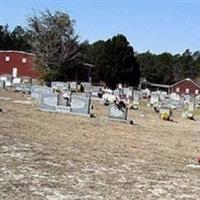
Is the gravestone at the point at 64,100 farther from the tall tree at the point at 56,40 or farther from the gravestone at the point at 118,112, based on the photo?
the tall tree at the point at 56,40

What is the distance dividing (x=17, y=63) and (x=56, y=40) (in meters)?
16.1

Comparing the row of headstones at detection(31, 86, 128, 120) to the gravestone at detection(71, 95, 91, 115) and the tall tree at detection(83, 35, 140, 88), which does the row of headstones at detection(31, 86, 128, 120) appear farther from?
the tall tree at detection(83, 35, 140, 88)

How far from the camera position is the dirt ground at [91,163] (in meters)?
9.02

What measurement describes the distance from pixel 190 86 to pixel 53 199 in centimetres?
11020

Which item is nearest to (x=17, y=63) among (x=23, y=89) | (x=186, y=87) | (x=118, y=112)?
(x=186, y=87)

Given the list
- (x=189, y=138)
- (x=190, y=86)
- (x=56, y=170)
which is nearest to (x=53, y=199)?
(x=56, y=170)

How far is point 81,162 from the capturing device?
11.7 meters

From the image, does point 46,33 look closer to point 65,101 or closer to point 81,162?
point 65,101

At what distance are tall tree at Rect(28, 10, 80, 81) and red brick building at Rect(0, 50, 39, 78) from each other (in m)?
11.0

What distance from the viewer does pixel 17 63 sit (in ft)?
296

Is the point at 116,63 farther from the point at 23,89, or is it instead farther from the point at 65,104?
the point at 65,104

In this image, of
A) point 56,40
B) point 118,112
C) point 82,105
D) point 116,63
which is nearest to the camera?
point 118,112

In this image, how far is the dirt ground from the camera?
902 centimetres

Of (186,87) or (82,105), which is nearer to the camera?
(82,105)
